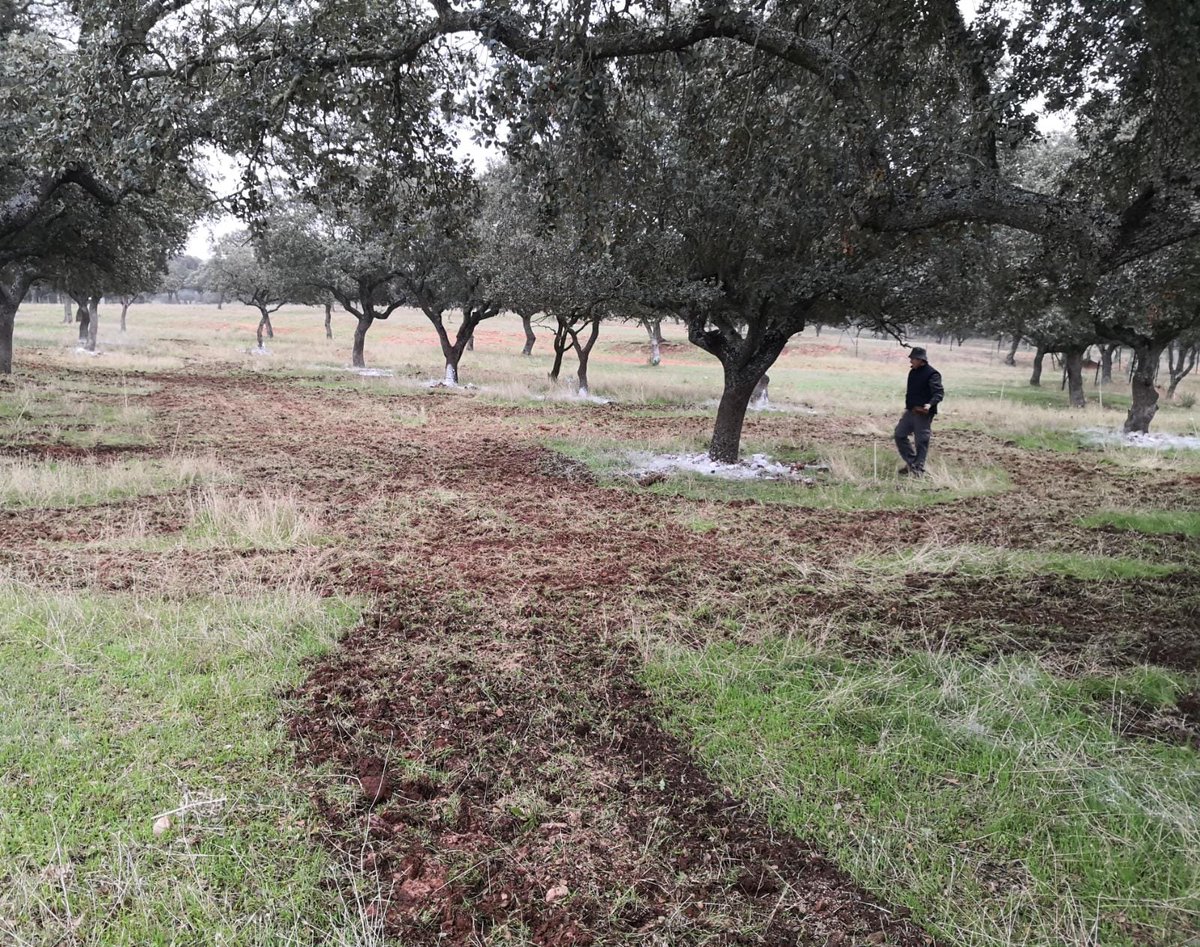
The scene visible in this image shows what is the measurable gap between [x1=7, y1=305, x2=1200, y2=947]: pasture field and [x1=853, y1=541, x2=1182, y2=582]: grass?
57 mm

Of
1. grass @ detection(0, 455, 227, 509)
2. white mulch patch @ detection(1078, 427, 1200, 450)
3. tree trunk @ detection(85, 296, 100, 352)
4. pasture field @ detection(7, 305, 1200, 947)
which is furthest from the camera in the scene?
tree trunk @ detection(85, 296, 100, 352)

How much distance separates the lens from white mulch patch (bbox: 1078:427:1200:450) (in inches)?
655

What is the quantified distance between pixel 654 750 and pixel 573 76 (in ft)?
14.6

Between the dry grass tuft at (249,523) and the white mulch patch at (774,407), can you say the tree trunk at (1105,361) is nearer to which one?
the white mulch patch at (774,407)

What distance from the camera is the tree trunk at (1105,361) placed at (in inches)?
1418

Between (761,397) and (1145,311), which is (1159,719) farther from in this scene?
(761,397)

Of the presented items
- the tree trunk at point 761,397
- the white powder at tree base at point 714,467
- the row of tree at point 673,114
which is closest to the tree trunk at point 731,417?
the white powder at tree base at point 714,467

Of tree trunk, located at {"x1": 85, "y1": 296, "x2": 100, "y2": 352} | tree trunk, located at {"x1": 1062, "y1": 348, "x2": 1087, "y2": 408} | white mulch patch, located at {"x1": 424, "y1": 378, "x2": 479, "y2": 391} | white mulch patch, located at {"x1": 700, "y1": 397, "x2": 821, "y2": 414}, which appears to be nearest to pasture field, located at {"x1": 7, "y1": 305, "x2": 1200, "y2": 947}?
white mulch patch, located at {"x1": 700, "y1": 397, "x2": 821, "y2": 414}

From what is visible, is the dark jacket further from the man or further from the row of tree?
the row of tree

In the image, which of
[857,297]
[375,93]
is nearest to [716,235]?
[857,297]

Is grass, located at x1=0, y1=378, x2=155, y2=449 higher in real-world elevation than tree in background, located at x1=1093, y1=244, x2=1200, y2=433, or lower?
lower

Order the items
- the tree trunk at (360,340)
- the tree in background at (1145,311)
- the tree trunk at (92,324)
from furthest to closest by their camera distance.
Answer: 1. the tree trunk at (92,324)
2. the tree trunk at (360,340)
3. the tree in background at (1145,311)

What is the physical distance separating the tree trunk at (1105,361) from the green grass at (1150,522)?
32.3 metres

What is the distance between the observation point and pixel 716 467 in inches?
468
